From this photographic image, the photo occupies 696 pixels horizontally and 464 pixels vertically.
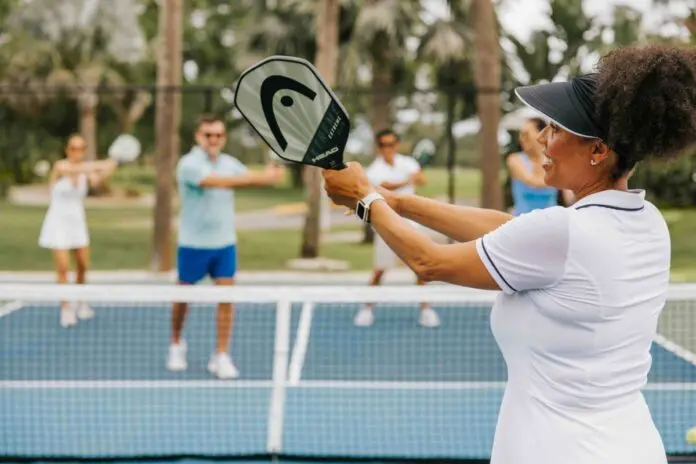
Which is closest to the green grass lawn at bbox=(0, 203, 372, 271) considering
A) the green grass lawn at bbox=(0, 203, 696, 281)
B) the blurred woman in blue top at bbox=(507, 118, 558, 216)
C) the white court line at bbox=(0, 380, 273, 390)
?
the green grass lawn at bbox=(0, 203, 696, 281)

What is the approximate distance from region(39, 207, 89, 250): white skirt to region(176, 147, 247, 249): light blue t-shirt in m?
2.05

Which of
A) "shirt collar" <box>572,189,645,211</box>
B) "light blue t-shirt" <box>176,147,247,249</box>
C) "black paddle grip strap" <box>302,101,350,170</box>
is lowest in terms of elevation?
"light blue t-shirt" <box>176,147,247,249</box>

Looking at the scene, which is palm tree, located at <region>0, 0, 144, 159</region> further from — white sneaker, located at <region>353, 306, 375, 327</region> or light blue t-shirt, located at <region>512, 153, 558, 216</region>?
light blue t-shirt, located at <region>512, 153, 558, 216</region>

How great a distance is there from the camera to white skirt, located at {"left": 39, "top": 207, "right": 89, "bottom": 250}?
848cm

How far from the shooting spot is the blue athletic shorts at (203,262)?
6734mm

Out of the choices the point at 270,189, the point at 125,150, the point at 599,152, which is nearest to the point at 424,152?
the point at 125,150

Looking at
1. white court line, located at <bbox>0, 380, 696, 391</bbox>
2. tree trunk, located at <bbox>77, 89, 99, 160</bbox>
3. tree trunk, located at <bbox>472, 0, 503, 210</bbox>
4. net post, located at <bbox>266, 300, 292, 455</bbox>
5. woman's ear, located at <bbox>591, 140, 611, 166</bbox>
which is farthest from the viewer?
tree trunk, located at <bbox>77, 89, 99, 160</bbox>

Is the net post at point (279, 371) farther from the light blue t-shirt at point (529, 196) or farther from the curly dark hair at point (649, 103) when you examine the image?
the light blue t-shirt at point (529, 196)

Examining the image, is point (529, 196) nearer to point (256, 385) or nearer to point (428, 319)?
point (428, 319)

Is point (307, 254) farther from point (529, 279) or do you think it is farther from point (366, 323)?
point (529, 279)

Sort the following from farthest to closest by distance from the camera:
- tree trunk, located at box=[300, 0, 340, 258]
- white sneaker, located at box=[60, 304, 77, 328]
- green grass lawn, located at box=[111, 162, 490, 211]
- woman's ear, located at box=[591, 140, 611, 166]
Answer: green grass lawn, located at box=[111, 162, 490, 211] < tree trunk, located at box=[300, 0, 340, 258] < white sneaker, located at box=[60, 304, 77, 328] < woman's ear, located at box=[591, 140, 611, 166]

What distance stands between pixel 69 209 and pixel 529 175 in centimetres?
410

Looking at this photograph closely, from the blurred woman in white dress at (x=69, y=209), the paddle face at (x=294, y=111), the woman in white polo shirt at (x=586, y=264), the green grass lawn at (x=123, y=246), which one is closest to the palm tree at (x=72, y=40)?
the green grass lawn at (x=123, y=246)

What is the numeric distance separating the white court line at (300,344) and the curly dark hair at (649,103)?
4687mm
